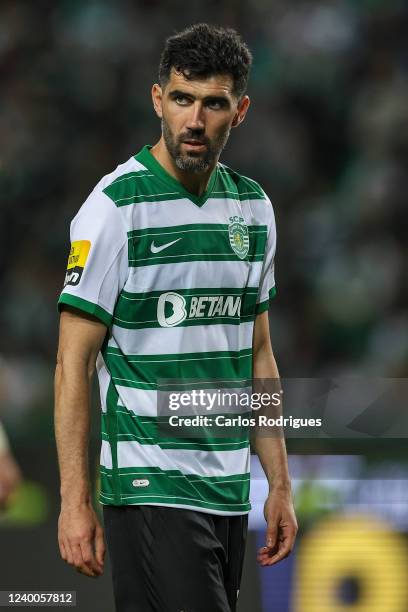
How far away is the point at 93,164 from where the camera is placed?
5289 millimetres

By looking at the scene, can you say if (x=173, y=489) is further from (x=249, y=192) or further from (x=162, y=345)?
(x=249, y=192)

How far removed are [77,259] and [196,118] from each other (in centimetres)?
38

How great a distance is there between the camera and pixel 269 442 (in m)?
2.60

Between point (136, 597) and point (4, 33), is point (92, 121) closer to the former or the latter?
point (4, 33)

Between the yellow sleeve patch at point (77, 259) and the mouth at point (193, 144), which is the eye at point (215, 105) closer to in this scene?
the mouth at point (193, 144)

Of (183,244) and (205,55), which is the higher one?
(205,55)

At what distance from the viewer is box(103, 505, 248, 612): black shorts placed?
7.45ft

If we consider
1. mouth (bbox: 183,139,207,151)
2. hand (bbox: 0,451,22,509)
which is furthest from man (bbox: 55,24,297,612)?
hand (bbox: 0,451,22,509)

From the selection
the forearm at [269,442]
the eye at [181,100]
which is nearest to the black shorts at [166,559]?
the forearm at [269,442]

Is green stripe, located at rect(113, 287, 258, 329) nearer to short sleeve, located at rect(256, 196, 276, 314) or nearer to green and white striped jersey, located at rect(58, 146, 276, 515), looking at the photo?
green and white striped jersey, located at rect(58, 146, 276, 515)

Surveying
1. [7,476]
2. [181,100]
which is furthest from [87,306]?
[7,476]

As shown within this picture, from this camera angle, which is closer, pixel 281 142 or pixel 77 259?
pixel 77 259

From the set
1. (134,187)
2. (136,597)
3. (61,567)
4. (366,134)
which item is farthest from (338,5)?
(136,597)

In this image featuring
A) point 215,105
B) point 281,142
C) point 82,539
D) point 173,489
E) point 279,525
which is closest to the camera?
point 82,539
